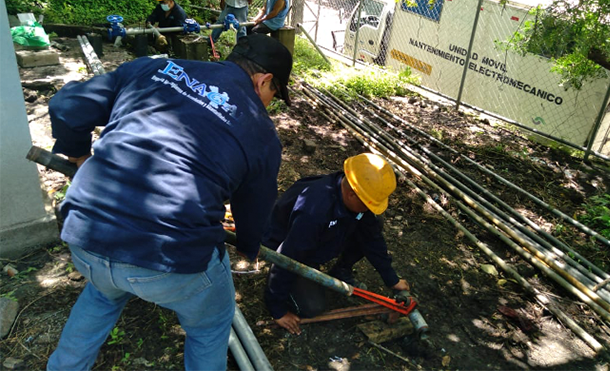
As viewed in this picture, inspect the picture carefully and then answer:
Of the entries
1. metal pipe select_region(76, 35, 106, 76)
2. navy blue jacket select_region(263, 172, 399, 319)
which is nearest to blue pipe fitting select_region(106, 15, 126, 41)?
metal pipe select_region(76, 35, 106, 76)

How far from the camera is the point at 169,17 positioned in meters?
8.51

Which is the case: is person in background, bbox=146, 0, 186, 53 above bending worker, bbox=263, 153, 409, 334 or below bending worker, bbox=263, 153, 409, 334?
above

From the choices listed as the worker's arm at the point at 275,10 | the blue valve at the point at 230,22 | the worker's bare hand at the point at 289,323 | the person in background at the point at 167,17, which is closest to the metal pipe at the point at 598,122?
the worker's arm at the point at 275,10

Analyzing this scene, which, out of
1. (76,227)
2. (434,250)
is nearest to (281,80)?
(76,227)

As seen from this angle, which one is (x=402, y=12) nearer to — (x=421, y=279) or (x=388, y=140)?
(x=388, y=140)

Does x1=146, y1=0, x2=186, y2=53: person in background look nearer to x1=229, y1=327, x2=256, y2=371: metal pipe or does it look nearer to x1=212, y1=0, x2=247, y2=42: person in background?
x1=212, y1=0, x2=247, y2=42: person in background

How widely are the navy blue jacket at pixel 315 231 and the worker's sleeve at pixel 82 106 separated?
1.29 meters

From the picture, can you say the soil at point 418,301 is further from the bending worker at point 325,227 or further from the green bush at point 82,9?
the green bush at point 82,9

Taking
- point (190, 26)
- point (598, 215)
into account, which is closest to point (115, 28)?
point (190, 26)

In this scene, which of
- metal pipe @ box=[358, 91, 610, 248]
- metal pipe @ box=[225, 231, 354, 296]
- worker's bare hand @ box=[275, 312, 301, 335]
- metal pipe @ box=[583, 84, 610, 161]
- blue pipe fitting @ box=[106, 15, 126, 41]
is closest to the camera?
metal pipe @ box=[225, 231, 354, 296]

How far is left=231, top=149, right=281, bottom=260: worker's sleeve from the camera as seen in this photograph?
2041mm

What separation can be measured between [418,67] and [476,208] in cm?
669

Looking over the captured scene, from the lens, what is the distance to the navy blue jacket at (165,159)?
1.77 m

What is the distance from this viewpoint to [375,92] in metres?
8.48
